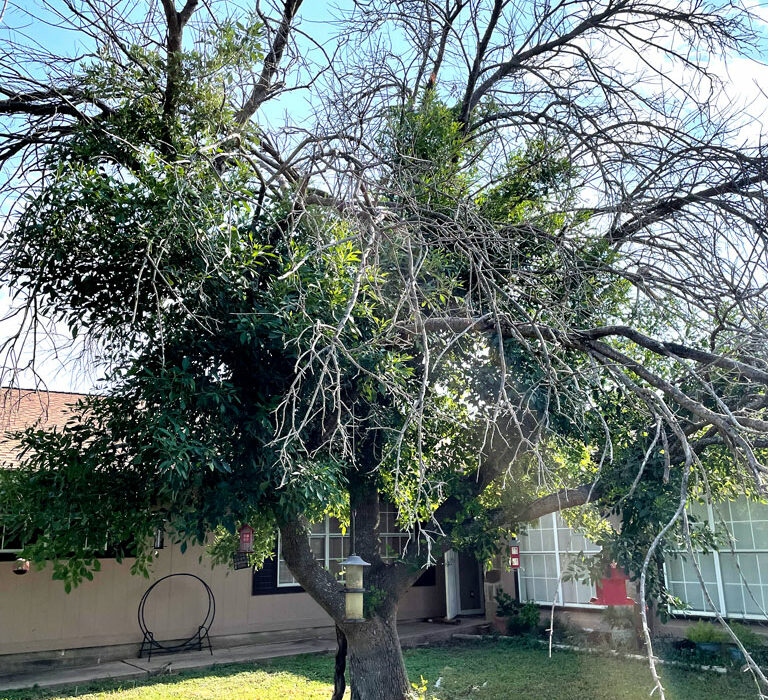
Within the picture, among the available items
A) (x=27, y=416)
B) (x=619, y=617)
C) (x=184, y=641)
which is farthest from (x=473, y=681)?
(x=27, y=416)

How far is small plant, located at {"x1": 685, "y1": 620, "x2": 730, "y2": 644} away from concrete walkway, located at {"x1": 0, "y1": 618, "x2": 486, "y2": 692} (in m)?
4.51

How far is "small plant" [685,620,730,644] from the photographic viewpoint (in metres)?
9.91

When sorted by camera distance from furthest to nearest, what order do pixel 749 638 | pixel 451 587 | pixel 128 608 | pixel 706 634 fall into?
pixel 451 587
pixel 128 608
pixel 706 634
pixel 749 638

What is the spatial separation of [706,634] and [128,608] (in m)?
8.89

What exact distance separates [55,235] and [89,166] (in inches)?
22.1

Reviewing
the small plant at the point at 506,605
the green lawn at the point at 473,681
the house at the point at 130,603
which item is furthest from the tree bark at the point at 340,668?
the small plant at the point at 506,605

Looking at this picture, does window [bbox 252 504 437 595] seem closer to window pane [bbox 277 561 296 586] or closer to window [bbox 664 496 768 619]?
window pane [bbox 277 561 296 586]

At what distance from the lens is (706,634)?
1000 centimetres

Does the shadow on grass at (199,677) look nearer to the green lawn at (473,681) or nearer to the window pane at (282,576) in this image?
the green lawn at (473,681)

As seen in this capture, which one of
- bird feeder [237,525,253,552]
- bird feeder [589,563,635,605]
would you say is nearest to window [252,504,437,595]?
bird feeder [237,525,253,552]

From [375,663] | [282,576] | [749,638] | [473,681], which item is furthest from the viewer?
[282,576]

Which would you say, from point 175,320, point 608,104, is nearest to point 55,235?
point 175,320

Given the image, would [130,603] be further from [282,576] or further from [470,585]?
[470,585]

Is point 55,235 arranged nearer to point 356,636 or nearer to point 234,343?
point 234,343
